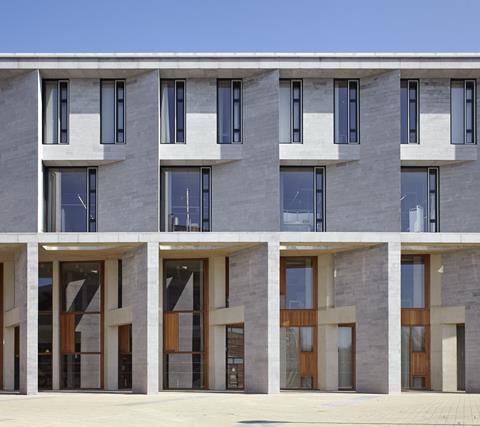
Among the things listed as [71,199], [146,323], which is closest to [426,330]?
[146,323]

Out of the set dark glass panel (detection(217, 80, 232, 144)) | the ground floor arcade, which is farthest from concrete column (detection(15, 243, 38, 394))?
dark glass panel (detection(217, 80, 232, 144))

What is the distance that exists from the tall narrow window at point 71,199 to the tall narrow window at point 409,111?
1165cm

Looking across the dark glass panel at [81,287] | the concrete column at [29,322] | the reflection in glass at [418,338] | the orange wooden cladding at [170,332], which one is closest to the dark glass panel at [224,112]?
the orange wooden cladding at [170,332]

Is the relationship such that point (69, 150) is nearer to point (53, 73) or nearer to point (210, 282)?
point (53, 73)

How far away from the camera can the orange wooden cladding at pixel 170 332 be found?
3606cm

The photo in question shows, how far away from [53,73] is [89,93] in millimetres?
1494

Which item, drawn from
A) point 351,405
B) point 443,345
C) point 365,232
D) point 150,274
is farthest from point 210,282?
point 351,405

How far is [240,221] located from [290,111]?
455 cm

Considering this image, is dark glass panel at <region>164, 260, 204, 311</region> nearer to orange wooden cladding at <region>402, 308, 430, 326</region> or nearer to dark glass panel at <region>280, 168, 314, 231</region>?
dark glass panel at <region>280, 168, 314, 231</region>

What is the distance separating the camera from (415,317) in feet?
117

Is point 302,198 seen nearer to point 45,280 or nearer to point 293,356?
point 293,356

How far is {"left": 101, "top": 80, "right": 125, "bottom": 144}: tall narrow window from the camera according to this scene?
34.7 m

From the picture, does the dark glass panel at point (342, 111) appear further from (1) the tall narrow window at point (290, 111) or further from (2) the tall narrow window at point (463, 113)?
(2) the tall narrow window at point (463, 113)

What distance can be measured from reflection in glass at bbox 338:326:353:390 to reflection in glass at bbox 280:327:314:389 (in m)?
1.13
